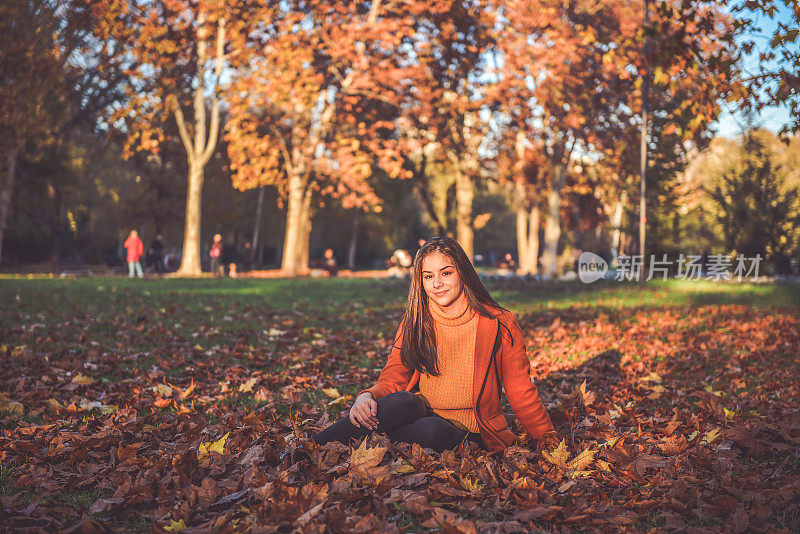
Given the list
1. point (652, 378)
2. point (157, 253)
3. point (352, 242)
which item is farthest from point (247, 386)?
point (352, 242)

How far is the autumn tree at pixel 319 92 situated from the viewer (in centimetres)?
2380

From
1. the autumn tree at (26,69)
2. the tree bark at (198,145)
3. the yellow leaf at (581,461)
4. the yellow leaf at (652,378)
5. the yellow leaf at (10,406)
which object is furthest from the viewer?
the tree bark at (198,145)

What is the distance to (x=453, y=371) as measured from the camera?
3.93 metres

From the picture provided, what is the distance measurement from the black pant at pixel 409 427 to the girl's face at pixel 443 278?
61cm

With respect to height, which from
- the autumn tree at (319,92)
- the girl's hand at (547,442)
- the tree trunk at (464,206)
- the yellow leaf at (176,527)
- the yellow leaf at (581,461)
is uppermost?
the autumn tree at (319,92)

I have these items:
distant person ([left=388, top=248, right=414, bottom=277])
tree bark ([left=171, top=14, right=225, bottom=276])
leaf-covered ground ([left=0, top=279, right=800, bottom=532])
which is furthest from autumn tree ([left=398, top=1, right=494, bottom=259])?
leaf-covered ground ([left=0, top=279, right=800, bottom=532])

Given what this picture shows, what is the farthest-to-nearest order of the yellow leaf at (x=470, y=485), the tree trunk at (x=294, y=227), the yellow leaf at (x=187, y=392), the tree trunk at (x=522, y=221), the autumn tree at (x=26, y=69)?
the tree trunk at (x=522, y=221), the tree trunk at (x=294, y=227), the autumn tree at (x=26, y=69), the yellow leaf at (x=187, y=392), the yellow leaf at (x=470, y=485)

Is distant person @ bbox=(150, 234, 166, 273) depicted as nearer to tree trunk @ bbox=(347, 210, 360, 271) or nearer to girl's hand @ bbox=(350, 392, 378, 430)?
tree trunk @ bbox=(347, 210, 360, 271)

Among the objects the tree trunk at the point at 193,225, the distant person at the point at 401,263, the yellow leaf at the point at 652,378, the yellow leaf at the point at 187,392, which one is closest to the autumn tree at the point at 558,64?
the distant person at the point at 401,263

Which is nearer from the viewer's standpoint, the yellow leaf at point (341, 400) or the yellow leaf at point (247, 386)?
the yellow leaf at point (341, 400)

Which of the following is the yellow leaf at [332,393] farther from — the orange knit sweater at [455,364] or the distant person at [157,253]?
the distant person at [157,253]

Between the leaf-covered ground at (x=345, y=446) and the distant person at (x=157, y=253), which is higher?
the distant person at (x=157, y=253)

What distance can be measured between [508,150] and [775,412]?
2582cm

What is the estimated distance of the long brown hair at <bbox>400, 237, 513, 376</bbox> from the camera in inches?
151
